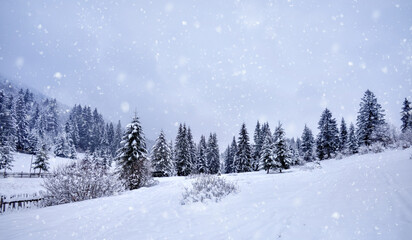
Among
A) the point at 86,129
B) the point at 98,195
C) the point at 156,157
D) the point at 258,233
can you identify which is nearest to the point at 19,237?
the point at 258,233

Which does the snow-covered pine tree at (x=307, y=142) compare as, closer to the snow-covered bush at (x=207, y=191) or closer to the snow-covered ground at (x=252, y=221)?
the snow-covered bush at (x=207, y=191)

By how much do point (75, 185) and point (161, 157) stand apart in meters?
24.5

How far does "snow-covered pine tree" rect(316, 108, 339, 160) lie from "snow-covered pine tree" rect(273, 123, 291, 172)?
17.2 m

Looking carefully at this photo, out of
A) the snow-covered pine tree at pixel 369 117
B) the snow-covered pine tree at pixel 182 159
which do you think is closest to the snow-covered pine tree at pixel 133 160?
the snow-covered pine tree at pixel 182 159

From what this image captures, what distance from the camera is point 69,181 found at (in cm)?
1334

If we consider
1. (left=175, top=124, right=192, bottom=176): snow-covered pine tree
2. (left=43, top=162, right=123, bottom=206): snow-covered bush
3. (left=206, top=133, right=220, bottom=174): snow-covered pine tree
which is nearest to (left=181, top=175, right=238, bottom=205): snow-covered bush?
(left=43, top=162, right=123, bottom=206): snow-covered bush

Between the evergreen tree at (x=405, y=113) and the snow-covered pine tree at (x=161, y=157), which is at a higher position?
the evergreen tree at (x=405, y=113)

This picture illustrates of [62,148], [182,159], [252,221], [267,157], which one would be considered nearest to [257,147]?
[267,157]

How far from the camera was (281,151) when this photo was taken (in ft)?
104

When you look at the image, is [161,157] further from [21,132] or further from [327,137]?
[21,132]

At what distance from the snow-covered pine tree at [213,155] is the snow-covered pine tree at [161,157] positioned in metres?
15.2

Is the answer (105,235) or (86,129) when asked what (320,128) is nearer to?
(105,235)

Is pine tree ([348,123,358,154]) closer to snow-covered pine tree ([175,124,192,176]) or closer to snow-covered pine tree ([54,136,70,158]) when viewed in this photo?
snow-covered pine tree ([175,124,192,176])

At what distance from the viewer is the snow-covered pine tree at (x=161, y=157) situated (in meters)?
37.1
